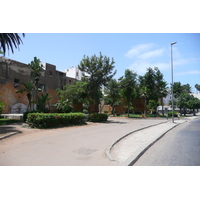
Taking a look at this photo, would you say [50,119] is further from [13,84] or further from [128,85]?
[128,85]

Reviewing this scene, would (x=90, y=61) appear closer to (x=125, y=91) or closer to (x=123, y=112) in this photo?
(x=125, y=91)

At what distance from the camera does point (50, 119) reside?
13.4 meters

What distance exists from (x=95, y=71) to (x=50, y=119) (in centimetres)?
978

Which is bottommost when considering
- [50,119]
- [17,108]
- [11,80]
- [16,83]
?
[50,119]

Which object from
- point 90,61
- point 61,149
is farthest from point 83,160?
point 90,61

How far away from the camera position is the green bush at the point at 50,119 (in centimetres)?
1288

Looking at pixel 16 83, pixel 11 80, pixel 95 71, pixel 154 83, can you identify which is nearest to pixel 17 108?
pixel 16 83

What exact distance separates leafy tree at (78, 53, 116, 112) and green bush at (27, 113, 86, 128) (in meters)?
6.17

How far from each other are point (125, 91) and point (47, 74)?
14545mm

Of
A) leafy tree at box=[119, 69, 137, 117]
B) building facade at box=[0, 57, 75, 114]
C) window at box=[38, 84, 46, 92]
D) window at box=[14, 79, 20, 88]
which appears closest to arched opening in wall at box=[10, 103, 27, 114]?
building facade at box=[0, 57, 75, 114]

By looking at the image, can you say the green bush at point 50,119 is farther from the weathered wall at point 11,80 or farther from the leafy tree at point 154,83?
the leafy tree at point 154,83

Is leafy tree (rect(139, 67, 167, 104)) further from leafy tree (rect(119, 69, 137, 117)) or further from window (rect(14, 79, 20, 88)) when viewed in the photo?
window (rect(14, 79, 20, 88))

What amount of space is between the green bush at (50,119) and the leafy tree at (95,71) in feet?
20.3

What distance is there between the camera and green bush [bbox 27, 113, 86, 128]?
12883 millimetres
